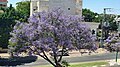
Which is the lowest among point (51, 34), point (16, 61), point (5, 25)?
point (16, 61)

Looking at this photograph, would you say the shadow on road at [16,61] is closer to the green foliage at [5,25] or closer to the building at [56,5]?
the green foliage at [5,25]

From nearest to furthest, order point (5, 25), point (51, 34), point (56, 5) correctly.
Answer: point (51, 34) → point (5, 25) → point (56, 5)

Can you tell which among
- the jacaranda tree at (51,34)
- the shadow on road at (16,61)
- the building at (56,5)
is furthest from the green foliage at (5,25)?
the jacaranda tree at (51,34)

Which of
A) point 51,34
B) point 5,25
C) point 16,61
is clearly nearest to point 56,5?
point 5,25

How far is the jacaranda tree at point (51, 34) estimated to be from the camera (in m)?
23.1

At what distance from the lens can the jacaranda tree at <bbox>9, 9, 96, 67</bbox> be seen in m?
23.1

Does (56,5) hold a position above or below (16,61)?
above

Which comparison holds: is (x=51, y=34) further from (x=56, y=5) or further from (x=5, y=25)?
(x=56, y=5)

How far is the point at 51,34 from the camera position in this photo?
23.3 metres

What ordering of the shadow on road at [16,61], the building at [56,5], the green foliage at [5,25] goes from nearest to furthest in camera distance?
the shadow on road at [16,61] → the green foliage at [5,25] → the building at [56,5]

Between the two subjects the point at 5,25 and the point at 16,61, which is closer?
the point at 16,61

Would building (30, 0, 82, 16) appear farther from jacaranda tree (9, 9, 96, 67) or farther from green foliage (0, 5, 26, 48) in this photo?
jacaranda tree (9, 9, 96, 67)

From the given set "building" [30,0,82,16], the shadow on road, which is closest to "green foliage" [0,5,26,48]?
the shadow on road

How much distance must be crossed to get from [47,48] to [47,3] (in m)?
57.6
